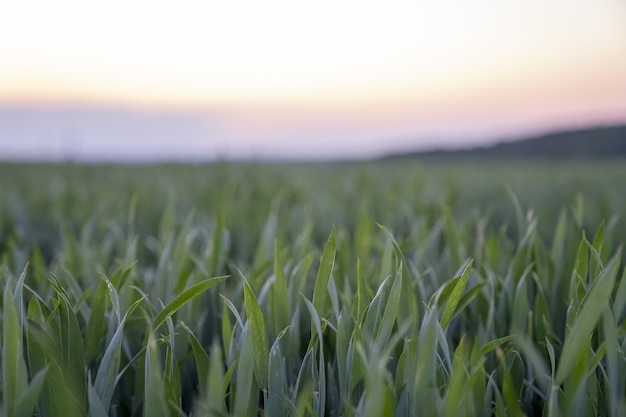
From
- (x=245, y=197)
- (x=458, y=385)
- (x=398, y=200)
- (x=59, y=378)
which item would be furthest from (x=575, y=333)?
(x=245, y=197)

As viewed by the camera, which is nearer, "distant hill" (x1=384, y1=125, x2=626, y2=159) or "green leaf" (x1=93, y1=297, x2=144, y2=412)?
"green leaf" (x1=93, y1=297, x2=144, y2=412)

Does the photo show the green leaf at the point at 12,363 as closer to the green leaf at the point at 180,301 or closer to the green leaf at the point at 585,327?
the green leaf at the point at 180,301

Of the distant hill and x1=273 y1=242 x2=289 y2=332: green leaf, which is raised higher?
the distant hill

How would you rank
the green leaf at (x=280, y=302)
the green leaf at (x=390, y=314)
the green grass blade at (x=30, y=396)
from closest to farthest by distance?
the green grass blade at (x=30, y=396)
the green leaf at (x=390, y=314)
the green leaf at (x=280, y=302)

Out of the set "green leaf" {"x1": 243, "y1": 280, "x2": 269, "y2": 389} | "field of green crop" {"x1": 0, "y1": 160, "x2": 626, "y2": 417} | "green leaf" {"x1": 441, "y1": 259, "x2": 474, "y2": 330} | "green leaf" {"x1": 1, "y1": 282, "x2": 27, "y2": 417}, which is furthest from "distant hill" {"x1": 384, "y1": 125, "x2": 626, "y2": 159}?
"green leaf" {"x1": 1, "y1": 282, "x2": 27, "y2": 417}

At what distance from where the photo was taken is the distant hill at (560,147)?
12086mm

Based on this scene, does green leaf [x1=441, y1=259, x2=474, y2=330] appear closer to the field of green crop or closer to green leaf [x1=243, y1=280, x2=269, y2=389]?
the field of green crop

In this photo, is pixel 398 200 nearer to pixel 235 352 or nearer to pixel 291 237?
pixel 291 237

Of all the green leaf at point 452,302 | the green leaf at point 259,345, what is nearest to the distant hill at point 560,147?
the green leaf at point 452,302

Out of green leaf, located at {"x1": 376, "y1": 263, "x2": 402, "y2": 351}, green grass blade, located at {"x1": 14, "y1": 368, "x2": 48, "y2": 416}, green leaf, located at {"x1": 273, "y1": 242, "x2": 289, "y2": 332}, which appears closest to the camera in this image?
green grass blade, located at {"x1": 14, "y1": 368, "x2": 48, "y2": 416}

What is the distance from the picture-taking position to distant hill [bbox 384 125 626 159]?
12086mm

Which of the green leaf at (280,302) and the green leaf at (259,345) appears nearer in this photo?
the green leaf at (259,345)

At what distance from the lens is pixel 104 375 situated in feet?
2.10

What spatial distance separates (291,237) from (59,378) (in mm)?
1092
